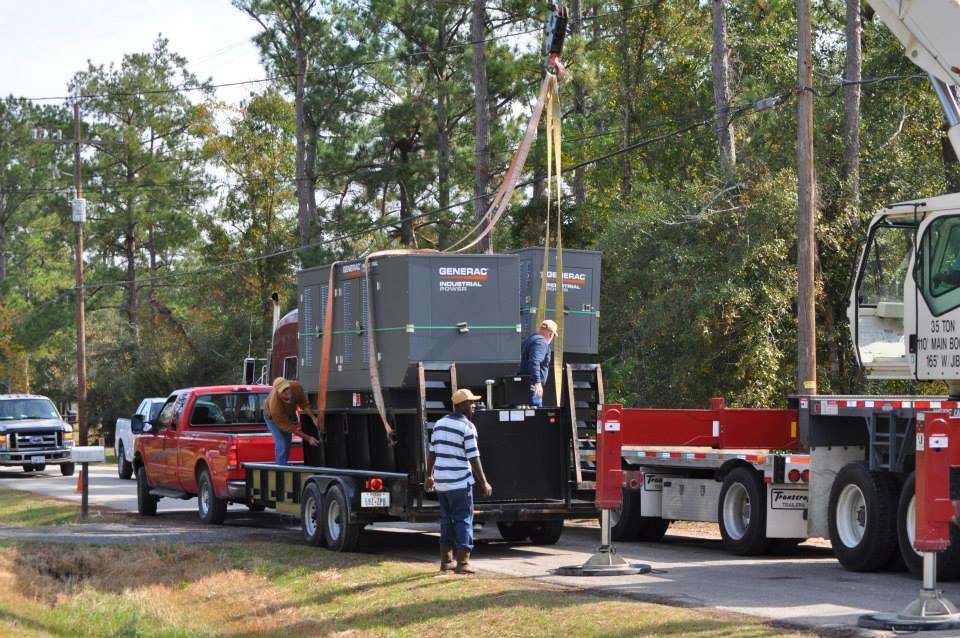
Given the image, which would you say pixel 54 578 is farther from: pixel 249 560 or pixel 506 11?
pixel 506 11

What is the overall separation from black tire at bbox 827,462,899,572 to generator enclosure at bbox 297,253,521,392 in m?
3.90

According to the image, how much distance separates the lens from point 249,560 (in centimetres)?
1533

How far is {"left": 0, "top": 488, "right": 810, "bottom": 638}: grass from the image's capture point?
35.1 feet

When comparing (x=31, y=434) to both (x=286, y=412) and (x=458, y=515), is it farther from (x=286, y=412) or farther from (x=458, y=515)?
(x=458, y=515)

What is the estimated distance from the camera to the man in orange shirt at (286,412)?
17500 mm

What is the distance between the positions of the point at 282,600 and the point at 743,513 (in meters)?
5.72

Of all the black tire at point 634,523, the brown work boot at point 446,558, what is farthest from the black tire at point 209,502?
the brown work boot at point 446,558

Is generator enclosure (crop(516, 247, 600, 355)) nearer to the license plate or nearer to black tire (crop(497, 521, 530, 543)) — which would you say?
black tire (crop(497, 521, 530, 543))

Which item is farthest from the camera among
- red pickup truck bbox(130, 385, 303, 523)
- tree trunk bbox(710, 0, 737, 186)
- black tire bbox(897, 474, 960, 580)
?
tree trunk bbox(710, 0, 737, 186)

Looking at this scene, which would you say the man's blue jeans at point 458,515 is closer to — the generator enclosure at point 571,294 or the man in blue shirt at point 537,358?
the man in blue shirt at point 537,358

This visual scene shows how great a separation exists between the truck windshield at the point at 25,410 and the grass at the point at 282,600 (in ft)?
58.6

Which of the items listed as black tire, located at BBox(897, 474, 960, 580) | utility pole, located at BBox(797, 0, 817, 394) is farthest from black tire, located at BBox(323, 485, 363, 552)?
utility pole, located at BBox(797, 0, 817, 394)

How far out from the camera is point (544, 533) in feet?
55.3

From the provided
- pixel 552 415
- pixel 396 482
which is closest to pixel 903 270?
pixel 552 415
